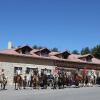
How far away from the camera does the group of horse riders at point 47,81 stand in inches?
1432

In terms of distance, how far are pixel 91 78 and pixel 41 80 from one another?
10404 millimetres

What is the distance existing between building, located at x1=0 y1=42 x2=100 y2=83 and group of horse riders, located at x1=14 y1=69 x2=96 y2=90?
8.85 metres

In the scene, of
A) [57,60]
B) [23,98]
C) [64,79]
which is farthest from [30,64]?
[23,98]

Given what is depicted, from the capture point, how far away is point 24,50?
2106 inches

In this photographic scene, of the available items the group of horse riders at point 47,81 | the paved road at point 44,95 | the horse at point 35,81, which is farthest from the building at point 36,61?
the paved road at point 44,95

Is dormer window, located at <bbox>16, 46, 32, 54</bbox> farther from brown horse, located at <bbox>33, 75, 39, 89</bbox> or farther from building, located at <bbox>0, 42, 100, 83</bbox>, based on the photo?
brown horse, located at <bbox>33, 75, 39, 89</bbox>

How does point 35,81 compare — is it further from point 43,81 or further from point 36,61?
point 36,61

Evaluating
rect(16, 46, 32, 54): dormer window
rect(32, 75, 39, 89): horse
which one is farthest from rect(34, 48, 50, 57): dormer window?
rect(32, 75, 39, 89): horse

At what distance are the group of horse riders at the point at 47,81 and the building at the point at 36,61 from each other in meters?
8.85

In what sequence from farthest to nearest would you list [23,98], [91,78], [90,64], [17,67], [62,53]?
[90,64], [62,53], [17,67], [91,78], [23,98]

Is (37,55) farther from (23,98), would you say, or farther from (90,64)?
(23,98)

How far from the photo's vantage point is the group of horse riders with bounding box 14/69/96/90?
3638 cm

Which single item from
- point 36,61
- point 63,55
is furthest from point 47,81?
point 63,55

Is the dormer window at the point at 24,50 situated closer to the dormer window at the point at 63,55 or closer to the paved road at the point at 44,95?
the dormer window at the point at 63,55
